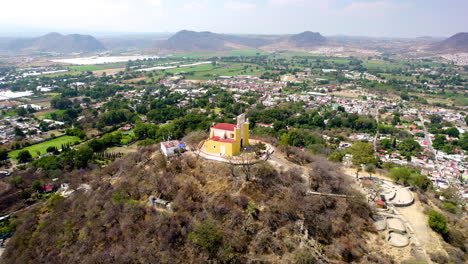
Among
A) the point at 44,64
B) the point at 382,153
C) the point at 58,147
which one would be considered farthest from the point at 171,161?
the point at 44,64

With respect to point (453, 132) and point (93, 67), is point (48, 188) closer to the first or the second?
point (453, 132)

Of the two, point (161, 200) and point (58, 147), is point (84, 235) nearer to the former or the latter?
point (161, 200)

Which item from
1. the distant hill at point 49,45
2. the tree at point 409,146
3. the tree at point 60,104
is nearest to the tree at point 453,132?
the tree at point 409,146

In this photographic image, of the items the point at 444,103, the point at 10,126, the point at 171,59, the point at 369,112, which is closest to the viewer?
the point at 10,126

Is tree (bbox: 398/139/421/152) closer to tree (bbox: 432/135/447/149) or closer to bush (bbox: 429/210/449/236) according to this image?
tree (bbox: 432/135/447/149)

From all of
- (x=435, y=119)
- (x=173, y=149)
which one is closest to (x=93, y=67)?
(x=173, y=149)

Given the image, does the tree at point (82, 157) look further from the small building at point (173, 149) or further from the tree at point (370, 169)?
the tree at point (370, 169)
